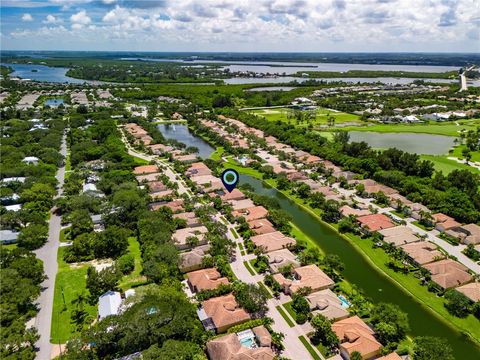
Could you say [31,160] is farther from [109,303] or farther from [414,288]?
[414,288]

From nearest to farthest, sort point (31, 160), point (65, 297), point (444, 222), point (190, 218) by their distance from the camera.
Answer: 1. point (65, 297)
2. point (444, 222)
3. point (190, 218)
4. point (31, 160)

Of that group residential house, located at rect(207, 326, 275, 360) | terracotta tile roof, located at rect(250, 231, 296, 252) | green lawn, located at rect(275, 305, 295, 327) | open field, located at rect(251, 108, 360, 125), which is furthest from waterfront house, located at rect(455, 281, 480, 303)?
open field, located at rect(251, 108, 360, 125)

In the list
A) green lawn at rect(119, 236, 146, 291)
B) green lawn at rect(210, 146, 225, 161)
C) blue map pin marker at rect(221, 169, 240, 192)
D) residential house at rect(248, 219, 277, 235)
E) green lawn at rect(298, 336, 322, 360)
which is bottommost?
green lawn at rect(298, 336, 322, 360)

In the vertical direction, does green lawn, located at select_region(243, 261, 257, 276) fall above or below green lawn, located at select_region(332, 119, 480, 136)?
below

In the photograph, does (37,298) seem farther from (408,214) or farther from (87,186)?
(408,214)

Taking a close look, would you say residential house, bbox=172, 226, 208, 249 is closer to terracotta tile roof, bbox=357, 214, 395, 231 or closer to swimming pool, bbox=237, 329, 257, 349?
swimming pool, bbox=237, 329, 257, 349

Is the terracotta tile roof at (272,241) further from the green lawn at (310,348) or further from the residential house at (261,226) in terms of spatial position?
the green lawn at (310,348)

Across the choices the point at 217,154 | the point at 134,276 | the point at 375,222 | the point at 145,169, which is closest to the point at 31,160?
the point at 145,169
